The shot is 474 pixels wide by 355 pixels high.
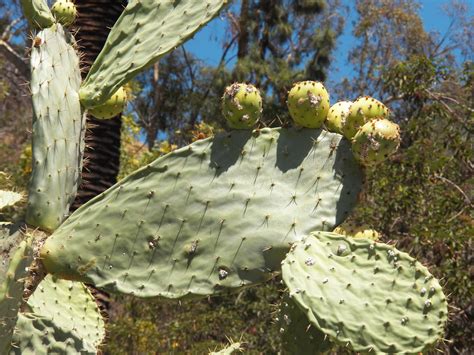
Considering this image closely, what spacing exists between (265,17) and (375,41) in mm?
2642

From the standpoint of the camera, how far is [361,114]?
1655 millimetres

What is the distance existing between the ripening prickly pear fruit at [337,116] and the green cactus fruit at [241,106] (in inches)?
6.9

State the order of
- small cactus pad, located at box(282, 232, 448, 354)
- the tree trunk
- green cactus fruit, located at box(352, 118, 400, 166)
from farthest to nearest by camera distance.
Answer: the tree trunk
green cactus fruit, located at box(352, 118, 400, 166)
small cactus pad, located at box(282, 232, 448, 354)

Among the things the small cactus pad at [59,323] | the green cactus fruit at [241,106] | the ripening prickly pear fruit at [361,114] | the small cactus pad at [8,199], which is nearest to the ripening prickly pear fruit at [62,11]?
the small cactus pad at [8,199]

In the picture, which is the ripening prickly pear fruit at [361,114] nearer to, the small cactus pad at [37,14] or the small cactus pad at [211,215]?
the small cactus pad at [211,215]

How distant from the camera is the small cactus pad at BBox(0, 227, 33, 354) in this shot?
153 cm

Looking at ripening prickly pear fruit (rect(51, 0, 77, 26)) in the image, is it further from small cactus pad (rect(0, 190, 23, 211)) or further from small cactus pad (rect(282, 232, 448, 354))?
small cactus pad (rect(282, 232, 448, 354))

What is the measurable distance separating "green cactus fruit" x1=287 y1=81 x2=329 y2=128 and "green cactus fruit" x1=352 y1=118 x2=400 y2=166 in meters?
0.13

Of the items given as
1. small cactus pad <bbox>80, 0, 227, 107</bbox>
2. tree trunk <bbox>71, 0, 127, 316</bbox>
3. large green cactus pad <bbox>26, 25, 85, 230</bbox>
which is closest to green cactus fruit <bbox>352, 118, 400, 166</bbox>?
small cactus pad <bbox>80, 0, 227, 107</bbox>

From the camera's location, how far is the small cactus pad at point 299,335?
1713 mm

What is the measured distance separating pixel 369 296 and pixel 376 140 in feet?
1.07

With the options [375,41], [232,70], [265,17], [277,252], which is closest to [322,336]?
[277,252]

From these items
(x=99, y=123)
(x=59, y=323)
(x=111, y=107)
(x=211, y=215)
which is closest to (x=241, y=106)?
(x=211, y=215)

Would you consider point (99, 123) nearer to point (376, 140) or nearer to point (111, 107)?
point (111, 107)
